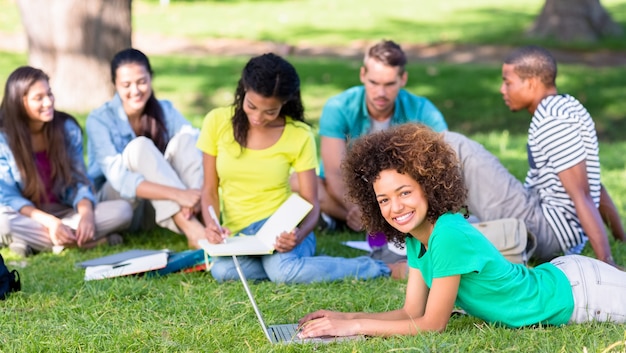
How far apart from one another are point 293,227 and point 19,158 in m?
1.73

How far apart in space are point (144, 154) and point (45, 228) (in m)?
0.69

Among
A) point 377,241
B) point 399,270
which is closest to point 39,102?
point 377,241

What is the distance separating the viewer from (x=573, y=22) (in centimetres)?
1493

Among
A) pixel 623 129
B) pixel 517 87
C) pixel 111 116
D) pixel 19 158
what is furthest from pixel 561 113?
pixel 623 129

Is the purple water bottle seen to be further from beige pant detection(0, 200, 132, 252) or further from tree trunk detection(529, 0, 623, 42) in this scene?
tree trunk detection(529, 0, 623, 42)

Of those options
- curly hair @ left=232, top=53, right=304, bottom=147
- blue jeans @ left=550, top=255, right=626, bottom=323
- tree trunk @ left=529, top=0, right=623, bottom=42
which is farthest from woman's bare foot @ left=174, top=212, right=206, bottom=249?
tree trunk @ left=529, top=0, right=623, bottom=42

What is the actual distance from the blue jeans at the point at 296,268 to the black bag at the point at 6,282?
92 cm

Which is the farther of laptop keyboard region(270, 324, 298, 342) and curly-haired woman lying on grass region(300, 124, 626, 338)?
laptop keyboard region(270, 324, 298, 342)

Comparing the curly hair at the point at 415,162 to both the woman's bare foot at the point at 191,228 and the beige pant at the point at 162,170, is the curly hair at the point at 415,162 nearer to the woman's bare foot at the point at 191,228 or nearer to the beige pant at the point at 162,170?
the woman's bare foot at the point at 191,228

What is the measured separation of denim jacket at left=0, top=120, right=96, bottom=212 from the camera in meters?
5.01

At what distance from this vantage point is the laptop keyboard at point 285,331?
11.0 ft

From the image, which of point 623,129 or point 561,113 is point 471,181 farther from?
point 623,129

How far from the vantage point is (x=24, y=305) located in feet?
12.8

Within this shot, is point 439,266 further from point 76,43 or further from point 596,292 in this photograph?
point 76,43
